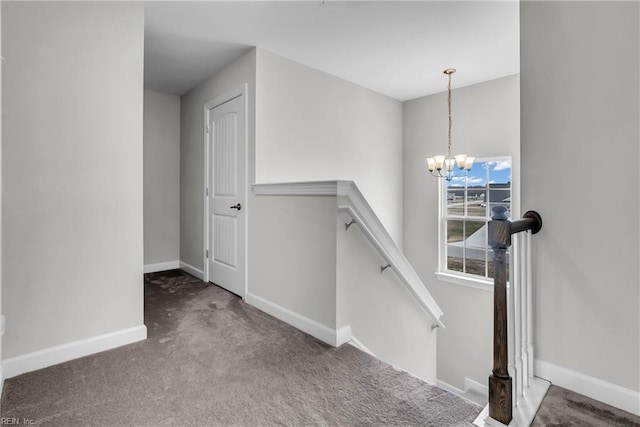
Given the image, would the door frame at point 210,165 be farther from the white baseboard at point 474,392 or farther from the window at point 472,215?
the white baseboard at point 474,392

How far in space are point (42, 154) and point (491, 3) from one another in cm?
317

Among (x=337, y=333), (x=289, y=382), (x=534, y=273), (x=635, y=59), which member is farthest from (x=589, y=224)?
(x=289, y=382)

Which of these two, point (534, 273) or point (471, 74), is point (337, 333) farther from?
point (471, 74)

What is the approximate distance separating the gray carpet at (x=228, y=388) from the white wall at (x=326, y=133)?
156 cm

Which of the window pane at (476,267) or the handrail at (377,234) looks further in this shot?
the window pane at (476,267)

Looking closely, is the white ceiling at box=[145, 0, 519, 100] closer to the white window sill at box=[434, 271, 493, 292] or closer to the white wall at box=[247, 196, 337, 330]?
the white wall at box=[247, 196, 337, 330]

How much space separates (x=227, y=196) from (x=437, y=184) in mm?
2855

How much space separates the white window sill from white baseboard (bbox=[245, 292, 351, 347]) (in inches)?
101

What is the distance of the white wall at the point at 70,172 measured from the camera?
6.00 ft

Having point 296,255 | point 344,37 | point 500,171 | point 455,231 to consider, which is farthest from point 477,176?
point 296,255

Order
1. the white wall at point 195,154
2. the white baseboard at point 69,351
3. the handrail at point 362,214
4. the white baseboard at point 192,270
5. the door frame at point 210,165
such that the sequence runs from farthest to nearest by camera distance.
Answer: the white baseboard at point 192,270, the white wall at point 195,154, the door frame at point 210,165, the handrail at point 362,214, the white baseboard at point 69,351

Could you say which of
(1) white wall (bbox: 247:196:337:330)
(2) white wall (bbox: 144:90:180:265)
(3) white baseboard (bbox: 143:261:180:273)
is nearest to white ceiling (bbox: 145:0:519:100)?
(2) white wall (bbox: 144:90:180:265)

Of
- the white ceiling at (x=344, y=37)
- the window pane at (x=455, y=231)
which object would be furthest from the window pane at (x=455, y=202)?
the white ceiling at (x=344, y=37)

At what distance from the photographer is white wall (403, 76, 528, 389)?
3938 millimetres
